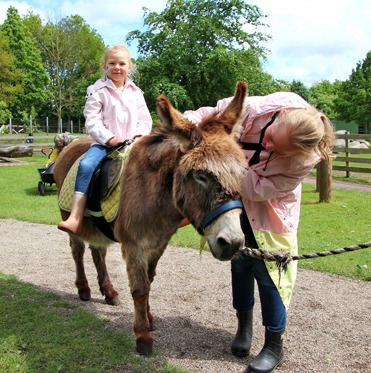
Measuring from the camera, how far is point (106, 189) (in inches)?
145

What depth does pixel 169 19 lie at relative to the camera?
992 inches

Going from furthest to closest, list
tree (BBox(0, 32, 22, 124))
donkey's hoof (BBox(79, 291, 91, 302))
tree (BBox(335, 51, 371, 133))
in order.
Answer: tree (BBox(335, 51, 371, 133)), tree (BBox(0, 32, 22, 124)), donkey's hoof (BBox(79, 291, 91, 302))

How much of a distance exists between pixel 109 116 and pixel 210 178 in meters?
1.95

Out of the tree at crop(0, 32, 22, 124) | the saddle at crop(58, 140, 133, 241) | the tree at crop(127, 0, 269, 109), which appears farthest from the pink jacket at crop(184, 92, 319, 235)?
the tree at crop(0, 32, 22, 124)

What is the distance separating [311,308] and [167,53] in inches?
853

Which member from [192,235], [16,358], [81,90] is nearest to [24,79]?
[81,90]

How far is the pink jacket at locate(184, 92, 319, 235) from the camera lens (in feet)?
9.51

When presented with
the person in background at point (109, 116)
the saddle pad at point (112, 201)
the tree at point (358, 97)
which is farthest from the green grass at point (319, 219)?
the tree at point (358, 97)

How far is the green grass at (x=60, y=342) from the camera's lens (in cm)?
312

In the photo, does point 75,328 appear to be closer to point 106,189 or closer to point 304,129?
point 106,189

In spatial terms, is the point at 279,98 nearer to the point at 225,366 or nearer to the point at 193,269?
the point at 225,366

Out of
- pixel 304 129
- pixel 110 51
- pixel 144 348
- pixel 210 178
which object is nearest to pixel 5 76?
pixel 110 51

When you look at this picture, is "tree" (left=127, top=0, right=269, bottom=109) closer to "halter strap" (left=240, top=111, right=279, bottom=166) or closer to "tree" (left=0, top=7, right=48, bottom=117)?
"halter strap" (left=240, top=111, right=279, bottom=166)

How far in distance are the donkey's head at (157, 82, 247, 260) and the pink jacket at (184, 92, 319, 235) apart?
10.6 inches
